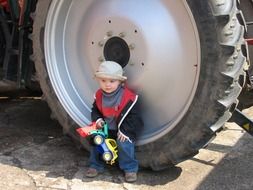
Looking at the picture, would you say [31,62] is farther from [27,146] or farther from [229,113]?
[229,113]

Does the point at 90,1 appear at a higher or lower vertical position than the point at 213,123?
higher

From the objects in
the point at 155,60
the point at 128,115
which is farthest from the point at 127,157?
the point at 155,60

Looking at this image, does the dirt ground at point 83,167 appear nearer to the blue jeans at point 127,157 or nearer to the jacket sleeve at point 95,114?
the blue jeans at point 127,157

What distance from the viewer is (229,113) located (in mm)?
3213

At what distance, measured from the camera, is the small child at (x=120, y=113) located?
3424mm

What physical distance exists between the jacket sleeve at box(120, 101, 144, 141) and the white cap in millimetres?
219

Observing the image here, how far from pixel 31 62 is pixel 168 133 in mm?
1217

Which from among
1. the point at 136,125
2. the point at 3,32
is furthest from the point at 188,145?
the point at 3,32

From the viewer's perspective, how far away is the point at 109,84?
3.44m

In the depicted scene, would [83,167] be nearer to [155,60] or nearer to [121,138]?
[121,138]

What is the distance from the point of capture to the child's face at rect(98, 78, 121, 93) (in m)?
3.44

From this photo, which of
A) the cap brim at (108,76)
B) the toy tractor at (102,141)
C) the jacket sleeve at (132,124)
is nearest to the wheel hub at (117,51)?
the cap brim at (108,76)

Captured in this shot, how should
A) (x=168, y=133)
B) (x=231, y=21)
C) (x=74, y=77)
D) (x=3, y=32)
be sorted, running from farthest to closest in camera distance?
1. (x=3, y=32)
2. (x=74, y=77)
3. (x=168, y=133)
4. (x=231, y=21)

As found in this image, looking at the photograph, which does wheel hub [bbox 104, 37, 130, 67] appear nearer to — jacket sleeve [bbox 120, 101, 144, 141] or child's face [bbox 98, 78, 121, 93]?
child's face [bbox 98, 78, 121, 93]
